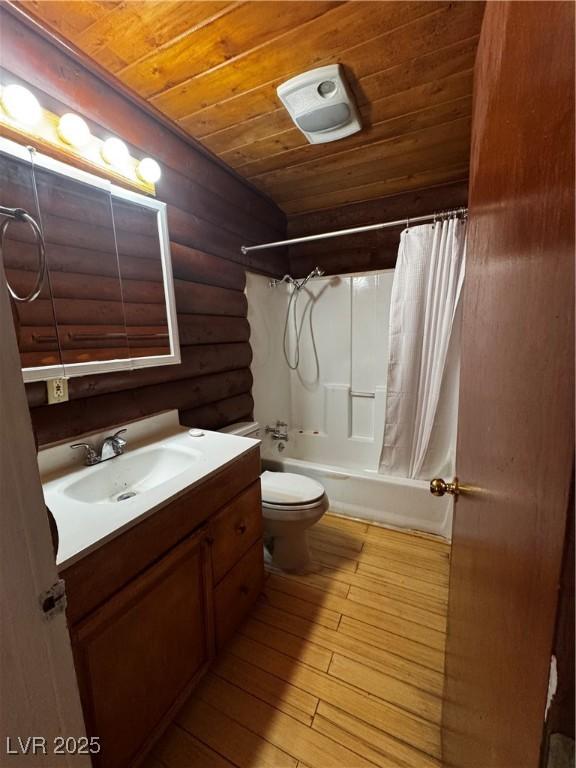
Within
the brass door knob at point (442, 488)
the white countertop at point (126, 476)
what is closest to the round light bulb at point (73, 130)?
the white countertop at point (126, 476)

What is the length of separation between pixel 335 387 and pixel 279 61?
205 centimetres

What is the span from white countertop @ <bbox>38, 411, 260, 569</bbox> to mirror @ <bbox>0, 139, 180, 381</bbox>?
1.06ft

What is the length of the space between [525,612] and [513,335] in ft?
1.03

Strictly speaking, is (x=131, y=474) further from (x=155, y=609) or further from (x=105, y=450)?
(x=155, y=609)

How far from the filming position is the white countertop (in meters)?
0.80

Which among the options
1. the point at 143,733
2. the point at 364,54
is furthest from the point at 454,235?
the point at 143,733

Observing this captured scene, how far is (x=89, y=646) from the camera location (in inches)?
30.0

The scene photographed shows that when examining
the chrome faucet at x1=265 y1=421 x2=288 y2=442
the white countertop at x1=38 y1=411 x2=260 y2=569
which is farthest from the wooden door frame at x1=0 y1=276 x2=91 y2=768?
the chrome faucet at x1=265 y1=421 x2=288 y2=442

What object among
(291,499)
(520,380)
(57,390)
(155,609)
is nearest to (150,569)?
(155,609)

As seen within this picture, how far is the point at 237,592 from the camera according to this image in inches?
52.4

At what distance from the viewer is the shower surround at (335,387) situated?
6.88 feet

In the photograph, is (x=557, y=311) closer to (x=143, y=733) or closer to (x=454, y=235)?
(x=143, y=733)

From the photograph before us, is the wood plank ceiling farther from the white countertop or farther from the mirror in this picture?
the white countertop

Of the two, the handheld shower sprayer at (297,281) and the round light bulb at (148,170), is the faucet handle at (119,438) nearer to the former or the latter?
Answer: the round light bulb at (148,170)
